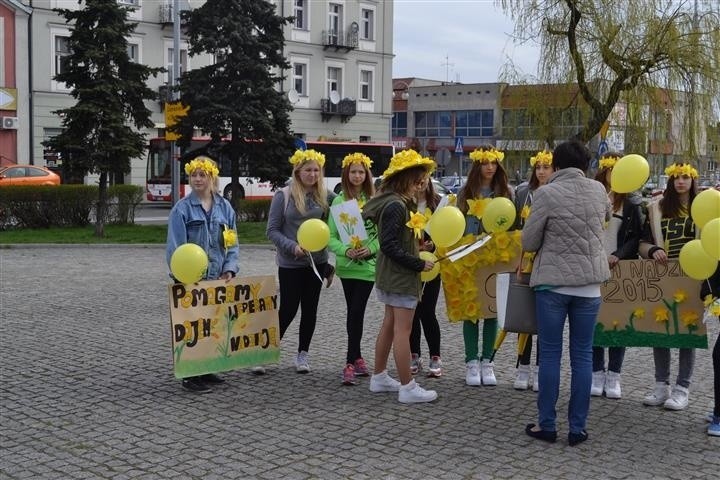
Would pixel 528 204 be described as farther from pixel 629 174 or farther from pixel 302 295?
pixel 302 295

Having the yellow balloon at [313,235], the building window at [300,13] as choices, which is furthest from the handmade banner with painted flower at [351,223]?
the building window at [300,13]

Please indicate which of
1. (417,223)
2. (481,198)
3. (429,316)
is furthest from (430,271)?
(429,316)

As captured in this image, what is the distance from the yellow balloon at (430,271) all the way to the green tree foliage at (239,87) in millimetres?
17044

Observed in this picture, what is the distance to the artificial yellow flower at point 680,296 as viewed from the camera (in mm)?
6453

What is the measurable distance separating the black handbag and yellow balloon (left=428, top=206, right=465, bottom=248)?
29.5 inches

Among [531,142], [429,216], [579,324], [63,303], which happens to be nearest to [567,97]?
[531,142]

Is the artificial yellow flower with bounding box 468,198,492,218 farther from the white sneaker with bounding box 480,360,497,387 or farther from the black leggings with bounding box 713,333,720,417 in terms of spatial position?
the black leggings with bounding box 713,333,720,417

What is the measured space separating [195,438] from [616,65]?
1606cm

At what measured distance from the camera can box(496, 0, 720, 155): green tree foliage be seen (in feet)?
64.4

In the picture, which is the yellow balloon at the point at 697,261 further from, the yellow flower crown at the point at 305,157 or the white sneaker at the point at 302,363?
the white sneaker at the point at 302,363

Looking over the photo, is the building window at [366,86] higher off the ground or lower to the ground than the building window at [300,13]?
lower

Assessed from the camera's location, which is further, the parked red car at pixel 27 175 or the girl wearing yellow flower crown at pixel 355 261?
the parked red car at pixel 27 175

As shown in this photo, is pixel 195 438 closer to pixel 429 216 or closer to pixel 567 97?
pixel 429 216

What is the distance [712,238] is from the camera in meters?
5.66
